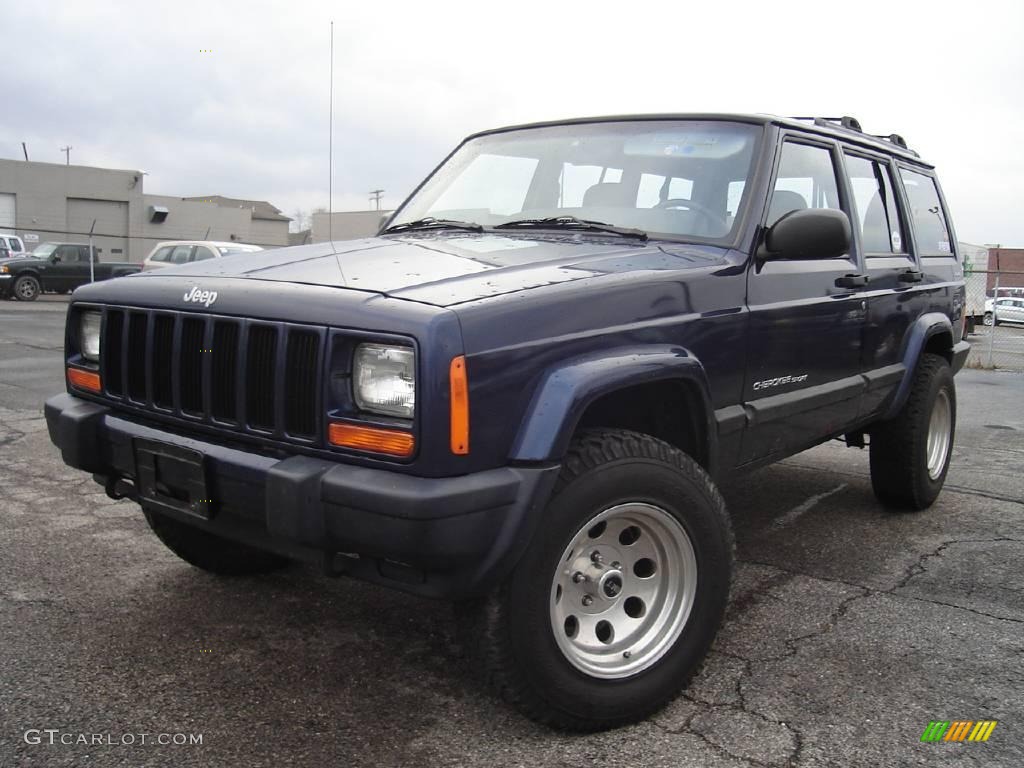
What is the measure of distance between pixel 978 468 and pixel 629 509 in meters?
4.54

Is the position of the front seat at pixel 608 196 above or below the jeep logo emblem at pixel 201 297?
above

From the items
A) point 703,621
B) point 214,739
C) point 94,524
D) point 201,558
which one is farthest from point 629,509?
point 94,524

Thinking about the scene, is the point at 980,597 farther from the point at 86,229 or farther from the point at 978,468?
the point at 86,229

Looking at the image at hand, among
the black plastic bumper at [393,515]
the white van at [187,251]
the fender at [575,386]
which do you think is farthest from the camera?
the white van at [187,251]

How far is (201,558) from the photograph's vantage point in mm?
3543

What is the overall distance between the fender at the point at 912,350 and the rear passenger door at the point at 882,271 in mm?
41

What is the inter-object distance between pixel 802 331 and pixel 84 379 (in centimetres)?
260

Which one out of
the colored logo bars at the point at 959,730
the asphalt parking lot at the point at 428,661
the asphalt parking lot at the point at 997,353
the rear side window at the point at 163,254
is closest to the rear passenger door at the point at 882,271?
the asphalt parking lot at the point at 428,661

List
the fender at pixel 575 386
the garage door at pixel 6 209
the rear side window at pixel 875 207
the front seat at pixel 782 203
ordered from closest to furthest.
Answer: the fender at pixel 575 386, the front seat at pixel 782 203, the rear side window at pixel 875 207, the garage door at pixel 6 209

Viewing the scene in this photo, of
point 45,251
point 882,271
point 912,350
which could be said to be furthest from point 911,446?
point 45,251

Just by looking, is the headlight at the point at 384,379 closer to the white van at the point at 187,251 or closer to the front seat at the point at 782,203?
the front seat at the point at 782,203

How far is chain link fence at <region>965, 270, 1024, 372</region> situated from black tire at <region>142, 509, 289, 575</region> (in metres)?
8.44

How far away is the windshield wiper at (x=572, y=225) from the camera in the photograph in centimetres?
326

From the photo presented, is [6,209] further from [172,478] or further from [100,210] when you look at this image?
[172,478]
